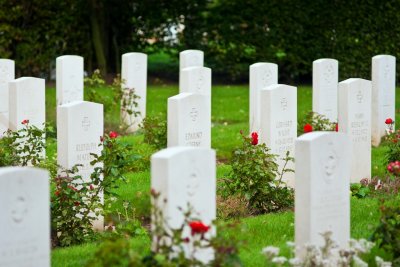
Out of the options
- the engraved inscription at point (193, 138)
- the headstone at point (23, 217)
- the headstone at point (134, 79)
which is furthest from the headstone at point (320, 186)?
the headstone at point (134, 79)

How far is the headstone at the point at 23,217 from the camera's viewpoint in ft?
19.9

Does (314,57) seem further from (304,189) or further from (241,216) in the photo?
(304,189)

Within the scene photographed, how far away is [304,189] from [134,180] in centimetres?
429

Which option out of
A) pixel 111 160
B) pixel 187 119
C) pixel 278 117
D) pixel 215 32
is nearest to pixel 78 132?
pixel 111 160

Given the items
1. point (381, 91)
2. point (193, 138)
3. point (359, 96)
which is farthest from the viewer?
point (381, 91)

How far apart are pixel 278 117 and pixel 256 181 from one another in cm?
121

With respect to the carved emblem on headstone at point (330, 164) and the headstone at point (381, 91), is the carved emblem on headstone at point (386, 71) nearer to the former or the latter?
the headstone at point (381, 91)

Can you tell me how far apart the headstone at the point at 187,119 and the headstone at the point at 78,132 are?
0.80 metres

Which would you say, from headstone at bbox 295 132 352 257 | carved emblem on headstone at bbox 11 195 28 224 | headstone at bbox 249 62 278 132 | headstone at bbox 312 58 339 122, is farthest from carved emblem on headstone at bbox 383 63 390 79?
carved emblem on headstone at bbox 11 195 28 224

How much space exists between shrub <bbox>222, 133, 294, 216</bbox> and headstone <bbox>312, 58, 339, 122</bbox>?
377 cm

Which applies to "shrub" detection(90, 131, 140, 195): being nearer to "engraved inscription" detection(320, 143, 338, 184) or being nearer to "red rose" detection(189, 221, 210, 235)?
"engraved inscription" detection(320, 143, 338, 184)

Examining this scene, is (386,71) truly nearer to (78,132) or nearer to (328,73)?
(328,73)

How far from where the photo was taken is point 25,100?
12148 millimetres

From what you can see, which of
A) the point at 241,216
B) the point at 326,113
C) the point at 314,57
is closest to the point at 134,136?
the point at 326,113
